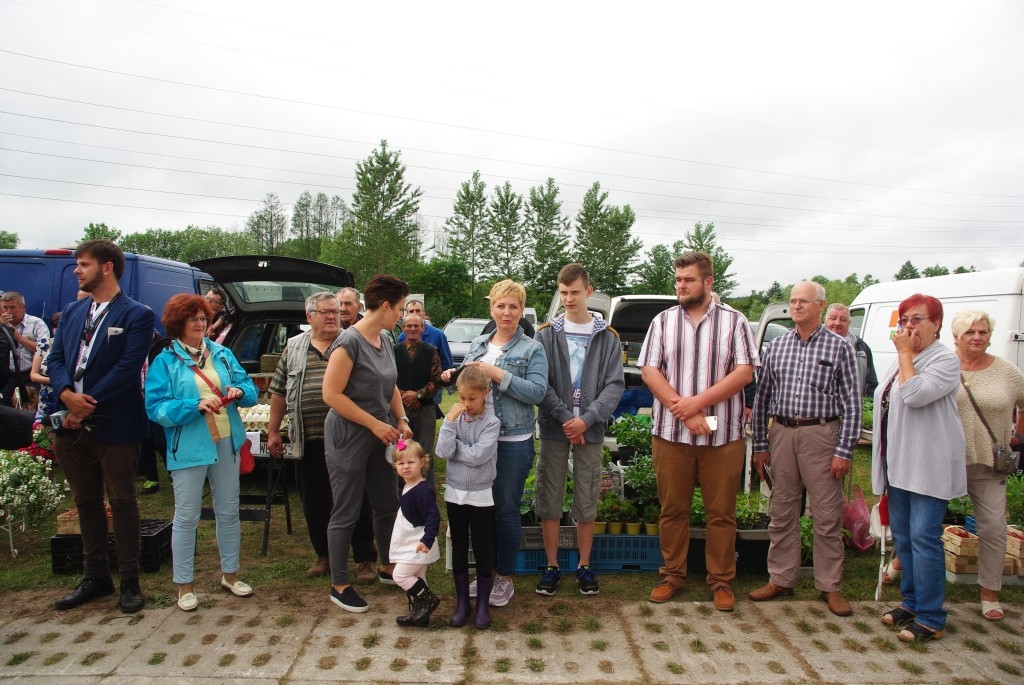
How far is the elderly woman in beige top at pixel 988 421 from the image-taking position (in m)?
3.79

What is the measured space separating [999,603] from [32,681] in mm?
5228

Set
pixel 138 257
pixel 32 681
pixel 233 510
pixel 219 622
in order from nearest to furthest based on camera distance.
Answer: pixel 32 681
pixel 219 622
pixel 233 510
pixel 138 257

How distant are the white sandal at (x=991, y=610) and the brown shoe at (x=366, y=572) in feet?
12.2

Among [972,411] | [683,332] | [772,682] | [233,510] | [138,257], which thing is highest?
[138,257]

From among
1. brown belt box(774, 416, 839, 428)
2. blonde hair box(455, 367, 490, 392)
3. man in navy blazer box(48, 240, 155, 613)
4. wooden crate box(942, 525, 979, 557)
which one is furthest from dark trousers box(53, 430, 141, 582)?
wooden crate box(942, 525, 979, 557)

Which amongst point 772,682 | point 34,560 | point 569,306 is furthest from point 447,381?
point 34,560

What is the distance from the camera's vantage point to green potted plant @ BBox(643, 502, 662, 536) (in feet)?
14.8

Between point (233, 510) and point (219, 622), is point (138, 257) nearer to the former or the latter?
point (233, 510)

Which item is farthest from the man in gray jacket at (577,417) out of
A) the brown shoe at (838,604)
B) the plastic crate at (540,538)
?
the brown shoe at (838,604)

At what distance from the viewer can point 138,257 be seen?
8008mm

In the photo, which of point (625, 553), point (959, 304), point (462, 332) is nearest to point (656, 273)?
point (462, 332)

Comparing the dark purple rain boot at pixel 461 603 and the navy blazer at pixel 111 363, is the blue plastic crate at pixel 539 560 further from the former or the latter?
the navy blazer at pixel 111 363

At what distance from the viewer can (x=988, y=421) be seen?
379 centimetres

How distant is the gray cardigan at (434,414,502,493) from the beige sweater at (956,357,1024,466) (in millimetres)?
2730
